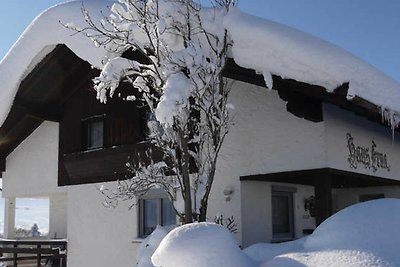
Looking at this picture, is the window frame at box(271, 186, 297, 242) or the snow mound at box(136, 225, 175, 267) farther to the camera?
the window frame at box(271, 186, 297, 242)

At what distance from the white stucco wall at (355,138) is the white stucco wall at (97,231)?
4.74 meters

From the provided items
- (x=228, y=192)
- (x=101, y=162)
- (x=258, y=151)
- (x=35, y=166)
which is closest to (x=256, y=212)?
(x=228, y=192)

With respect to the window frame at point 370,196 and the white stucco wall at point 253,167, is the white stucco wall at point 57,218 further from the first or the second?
the window frame at point 370,196

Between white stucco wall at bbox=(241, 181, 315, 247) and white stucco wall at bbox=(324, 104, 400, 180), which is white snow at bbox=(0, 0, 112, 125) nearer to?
white stucco wall at bbox=(241, 181, 315, 247)

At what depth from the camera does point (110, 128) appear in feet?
40.3

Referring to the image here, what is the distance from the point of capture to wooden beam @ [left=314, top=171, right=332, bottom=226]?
884cm

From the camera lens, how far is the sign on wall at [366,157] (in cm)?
954

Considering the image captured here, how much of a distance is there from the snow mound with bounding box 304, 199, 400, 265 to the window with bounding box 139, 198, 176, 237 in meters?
6.31

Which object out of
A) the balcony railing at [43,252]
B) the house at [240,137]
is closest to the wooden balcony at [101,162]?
the house at [240,137]

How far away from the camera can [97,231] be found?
486 inches

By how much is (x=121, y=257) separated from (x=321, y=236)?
732 centimetres

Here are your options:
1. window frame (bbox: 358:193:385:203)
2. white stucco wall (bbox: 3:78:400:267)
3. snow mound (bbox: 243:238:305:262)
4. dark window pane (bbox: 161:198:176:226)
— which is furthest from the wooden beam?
window frame (bbox: 358:193:385:203)

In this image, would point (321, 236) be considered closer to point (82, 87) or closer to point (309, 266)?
point (309, 266)

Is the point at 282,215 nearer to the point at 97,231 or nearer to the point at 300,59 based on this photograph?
the point at 97,231
